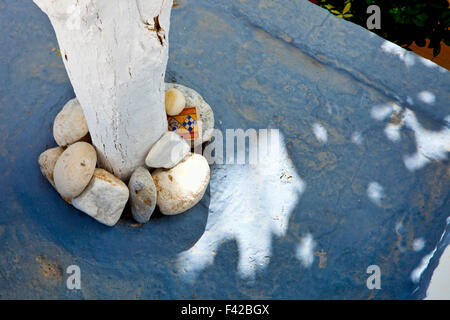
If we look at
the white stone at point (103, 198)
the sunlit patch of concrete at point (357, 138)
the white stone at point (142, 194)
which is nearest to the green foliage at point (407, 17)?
the sunlit patch of concrete at point (357, 138)

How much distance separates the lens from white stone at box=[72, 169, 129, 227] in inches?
86.0

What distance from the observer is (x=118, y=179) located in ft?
7.51

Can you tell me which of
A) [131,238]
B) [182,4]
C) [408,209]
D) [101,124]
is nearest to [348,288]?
[408,209]

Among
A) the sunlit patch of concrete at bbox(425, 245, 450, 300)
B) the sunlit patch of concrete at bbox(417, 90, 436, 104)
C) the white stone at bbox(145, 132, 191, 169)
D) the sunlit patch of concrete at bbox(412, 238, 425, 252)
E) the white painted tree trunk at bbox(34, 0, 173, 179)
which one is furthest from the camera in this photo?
the sunlit patch of concrete at bbox(417, 90, 436, 104)

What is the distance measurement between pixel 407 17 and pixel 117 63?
251cm

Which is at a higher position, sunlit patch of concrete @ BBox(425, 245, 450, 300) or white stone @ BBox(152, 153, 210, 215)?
white stone @ BBox(152, 153, 210, 215)

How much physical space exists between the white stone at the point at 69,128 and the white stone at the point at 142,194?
42cm

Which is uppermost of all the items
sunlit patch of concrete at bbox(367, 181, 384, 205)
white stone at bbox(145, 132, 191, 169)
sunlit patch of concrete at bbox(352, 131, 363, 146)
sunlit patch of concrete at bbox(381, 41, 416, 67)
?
sunlit patch of concrete at bbox(381, 41, 416, 67)

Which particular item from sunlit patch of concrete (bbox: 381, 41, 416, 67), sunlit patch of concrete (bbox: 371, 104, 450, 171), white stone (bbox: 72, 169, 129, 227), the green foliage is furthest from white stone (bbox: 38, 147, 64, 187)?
the green foliage

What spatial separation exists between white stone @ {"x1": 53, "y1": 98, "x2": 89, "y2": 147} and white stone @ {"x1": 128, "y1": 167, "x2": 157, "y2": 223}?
0.42 m

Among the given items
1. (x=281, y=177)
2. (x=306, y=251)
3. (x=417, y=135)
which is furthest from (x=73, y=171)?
(x=417, y=135)

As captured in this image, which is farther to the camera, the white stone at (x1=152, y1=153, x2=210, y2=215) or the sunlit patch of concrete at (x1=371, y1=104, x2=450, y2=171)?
the sunlit patch of concrete at (x1=371, y1=104, x2=450, y2=171)

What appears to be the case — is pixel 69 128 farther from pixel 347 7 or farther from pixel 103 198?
pixel 347 7

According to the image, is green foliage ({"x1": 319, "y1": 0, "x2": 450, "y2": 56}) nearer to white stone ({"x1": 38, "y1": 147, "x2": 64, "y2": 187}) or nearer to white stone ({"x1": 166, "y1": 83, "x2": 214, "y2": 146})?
white stone ({"x1": 166, "y1": 83, "x2": 214, "y2": 146})
